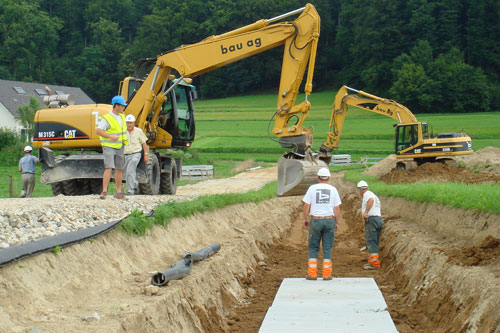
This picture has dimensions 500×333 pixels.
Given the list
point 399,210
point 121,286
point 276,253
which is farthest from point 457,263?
point 399,210

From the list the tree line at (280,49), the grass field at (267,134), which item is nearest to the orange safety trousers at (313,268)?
the grass field at (267,134)

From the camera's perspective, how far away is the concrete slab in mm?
7812

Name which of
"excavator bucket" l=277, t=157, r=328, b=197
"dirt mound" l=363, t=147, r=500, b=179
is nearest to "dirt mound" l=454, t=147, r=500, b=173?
"dirt mound" l=363, t=147, r=500, b=179

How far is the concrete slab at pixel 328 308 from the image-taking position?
781cm

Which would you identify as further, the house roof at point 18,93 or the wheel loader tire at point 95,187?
the house roof at point 18,93

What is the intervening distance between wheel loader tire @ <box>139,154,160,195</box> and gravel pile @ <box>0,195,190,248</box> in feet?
15.7

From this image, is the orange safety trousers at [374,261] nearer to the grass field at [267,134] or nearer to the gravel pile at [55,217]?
the gravel pile at [55,217]

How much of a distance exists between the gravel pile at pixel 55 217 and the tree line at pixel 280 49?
6256 cm

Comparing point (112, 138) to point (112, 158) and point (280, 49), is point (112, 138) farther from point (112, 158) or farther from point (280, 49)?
point (280, 49)

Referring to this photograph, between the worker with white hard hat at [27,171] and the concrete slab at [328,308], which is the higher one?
the worker with white hard hat at [27,171]

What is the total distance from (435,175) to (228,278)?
61.5 feet

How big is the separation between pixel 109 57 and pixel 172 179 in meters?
76.9

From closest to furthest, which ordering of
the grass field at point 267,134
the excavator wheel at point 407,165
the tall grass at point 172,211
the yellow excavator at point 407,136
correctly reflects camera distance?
the tall grass at point 172,211
the yellow excavator at point 407,136
the excavator wheel at point 407,165
the grass field at point 267,134

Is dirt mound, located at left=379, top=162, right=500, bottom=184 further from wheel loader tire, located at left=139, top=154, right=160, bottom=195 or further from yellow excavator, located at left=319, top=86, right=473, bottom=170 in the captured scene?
wheel loader tire, located at left=139, top=154, right=160, bottom=195
